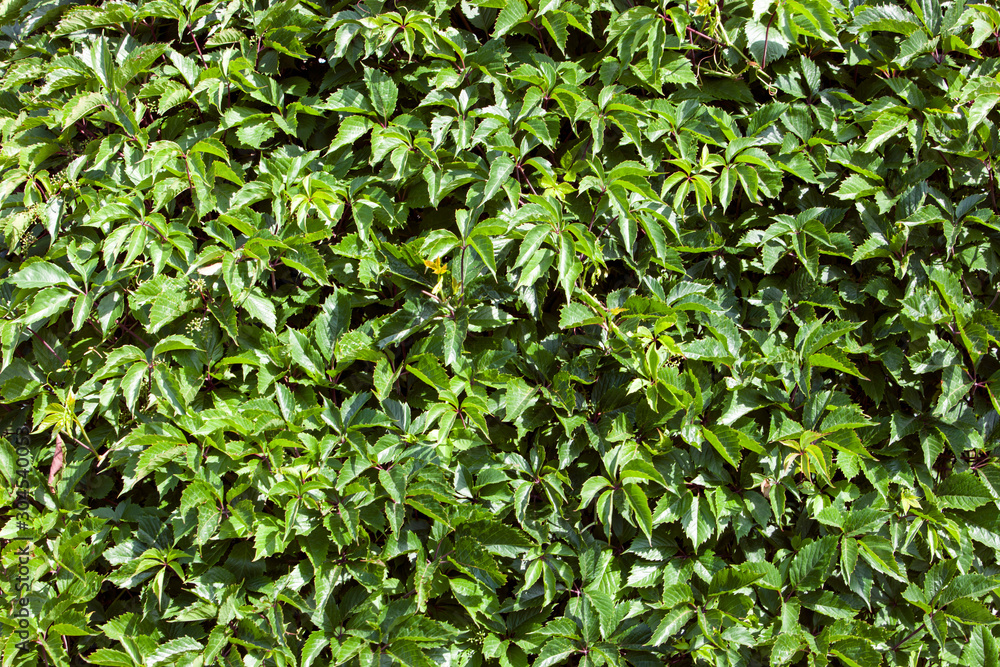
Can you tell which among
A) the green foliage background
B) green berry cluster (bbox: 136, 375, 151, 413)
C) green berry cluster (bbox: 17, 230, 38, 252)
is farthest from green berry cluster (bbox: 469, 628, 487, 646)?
green berry cluster (bbox: 17, 230, 38, 252)

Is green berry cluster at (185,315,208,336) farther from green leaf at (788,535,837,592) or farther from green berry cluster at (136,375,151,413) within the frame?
green leaf at (788,535,837,592)

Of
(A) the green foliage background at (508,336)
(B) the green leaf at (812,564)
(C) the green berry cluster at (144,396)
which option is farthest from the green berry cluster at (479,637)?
(C) the green berry cluster at (144,396)

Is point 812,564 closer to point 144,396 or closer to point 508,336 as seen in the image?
point 508,336

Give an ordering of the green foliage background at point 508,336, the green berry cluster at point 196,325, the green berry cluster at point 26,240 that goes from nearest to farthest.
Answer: the green foliage background at point 508,336 → the green berry cluster at point 196,325 → the green berry cluster at point 26,240

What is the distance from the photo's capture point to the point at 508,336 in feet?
6.66

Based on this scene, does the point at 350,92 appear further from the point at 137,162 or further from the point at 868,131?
the point at 868,131

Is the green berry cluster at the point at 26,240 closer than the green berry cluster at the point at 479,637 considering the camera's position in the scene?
No

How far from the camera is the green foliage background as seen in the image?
189cm

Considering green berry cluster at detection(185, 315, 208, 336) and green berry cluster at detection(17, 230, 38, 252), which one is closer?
green berry cluster at detection(185, 315, 208, 336)

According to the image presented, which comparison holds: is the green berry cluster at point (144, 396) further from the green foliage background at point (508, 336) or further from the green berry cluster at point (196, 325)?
the green berry cluster at point (196, 325)

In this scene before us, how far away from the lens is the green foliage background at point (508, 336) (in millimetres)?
1891

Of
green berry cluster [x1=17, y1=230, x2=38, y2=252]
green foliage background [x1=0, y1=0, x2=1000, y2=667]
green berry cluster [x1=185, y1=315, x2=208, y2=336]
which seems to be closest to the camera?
green foliage background [x1=0, y1=0, x2=1000, y2=667]

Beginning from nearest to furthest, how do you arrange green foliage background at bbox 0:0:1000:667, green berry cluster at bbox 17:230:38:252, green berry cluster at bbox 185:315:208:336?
green foliage background at bbox 0:0:1000:667 < green berry cluster at bbox 185:315:208:336 < green berry cluster at bbox 17:230:38:252

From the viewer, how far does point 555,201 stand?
1896mm
